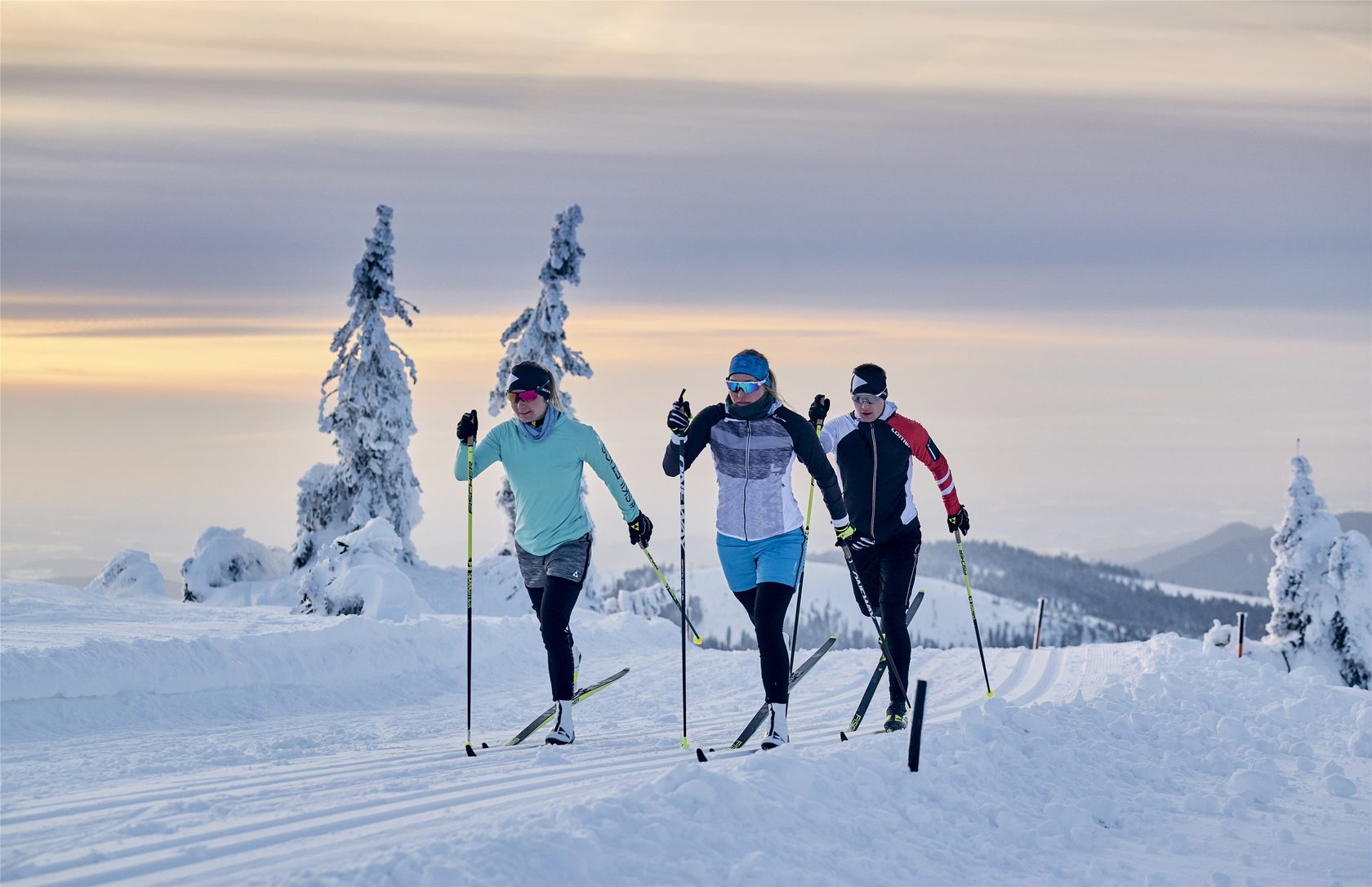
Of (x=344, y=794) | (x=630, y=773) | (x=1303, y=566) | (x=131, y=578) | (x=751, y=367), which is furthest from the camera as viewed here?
(x=1303, y=566)

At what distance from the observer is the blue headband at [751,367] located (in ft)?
28.5

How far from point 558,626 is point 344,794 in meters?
2.34

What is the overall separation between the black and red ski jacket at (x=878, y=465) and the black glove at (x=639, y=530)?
1850 mm

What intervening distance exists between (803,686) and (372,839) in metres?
9.00

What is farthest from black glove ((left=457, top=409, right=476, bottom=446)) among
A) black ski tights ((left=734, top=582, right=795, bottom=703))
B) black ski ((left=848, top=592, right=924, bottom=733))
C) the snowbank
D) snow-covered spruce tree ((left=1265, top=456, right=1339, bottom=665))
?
snow-covered spruce tree ((left=1265, top=456, right=1339, bottom=665))

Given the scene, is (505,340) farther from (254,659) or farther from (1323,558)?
(1323,558)

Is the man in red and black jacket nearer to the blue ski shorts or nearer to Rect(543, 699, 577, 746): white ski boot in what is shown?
the blue ski shorts

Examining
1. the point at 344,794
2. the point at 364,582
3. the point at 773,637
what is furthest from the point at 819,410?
the point at 364,582

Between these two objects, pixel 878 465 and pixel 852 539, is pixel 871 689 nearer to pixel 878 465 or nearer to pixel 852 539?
pixel 852 539

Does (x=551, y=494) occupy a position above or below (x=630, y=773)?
above

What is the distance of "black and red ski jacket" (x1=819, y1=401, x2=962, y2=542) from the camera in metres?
9.87

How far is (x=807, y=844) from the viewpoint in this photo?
6578 millimetres

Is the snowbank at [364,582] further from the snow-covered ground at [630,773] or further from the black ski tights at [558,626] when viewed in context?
the black ski tights at [558,626]

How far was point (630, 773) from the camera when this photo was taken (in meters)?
7.89
